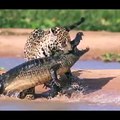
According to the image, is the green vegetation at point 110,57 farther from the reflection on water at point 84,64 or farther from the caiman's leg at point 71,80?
the caiman's leg at point 71,80

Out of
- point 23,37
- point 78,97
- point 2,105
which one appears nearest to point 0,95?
point 2,105

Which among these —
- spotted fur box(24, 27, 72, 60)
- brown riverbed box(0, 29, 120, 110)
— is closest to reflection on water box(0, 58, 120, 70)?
brown riverbed box(0, 29, 120, 110)

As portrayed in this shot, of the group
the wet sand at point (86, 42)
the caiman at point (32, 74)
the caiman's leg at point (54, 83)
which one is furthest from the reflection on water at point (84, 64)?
the caiman's leg at point (54, 83)

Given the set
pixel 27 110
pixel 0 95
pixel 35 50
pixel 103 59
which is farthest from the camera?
pixel 103 59

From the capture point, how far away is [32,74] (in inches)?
431

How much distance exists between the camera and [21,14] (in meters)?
20.8

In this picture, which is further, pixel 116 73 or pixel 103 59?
pixel 103 59

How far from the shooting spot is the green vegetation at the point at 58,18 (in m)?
19.5

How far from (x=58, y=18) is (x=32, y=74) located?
31.9 feet

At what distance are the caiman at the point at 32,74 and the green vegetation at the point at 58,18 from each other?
797 centimetres

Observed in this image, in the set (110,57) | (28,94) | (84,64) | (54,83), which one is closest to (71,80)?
(54,83)

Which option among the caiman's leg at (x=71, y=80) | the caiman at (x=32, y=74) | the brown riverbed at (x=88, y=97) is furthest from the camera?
the caiman's leg at (x=71, y=80)

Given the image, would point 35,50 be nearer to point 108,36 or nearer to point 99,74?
point 99,74

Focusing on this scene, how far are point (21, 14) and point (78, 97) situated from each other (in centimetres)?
997
